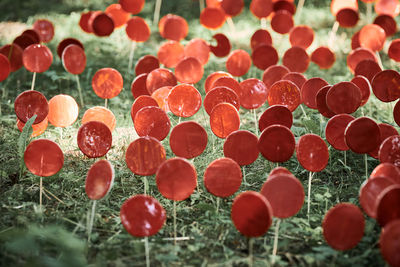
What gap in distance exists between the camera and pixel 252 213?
166 cm

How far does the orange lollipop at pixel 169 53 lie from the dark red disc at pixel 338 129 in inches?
59.5

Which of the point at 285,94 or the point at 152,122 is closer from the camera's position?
the point at 152,122

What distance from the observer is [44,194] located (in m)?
2.20

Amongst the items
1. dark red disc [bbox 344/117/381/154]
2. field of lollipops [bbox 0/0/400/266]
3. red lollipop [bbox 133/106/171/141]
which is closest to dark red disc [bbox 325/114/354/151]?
field of lollipops [bbox 0/0/400/266]

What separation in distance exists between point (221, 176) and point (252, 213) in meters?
0.29

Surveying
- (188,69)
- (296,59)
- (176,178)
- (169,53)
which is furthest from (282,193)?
(169,53)

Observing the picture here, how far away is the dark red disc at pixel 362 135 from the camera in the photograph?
2006 mm

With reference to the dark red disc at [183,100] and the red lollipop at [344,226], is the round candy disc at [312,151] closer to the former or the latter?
the red lollipop at [344,226]

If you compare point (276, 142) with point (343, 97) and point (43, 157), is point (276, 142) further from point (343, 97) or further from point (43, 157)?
point (43, 157)

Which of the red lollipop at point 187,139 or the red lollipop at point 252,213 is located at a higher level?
the red lollipop at point 187,139

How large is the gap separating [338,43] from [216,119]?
2.77 meters

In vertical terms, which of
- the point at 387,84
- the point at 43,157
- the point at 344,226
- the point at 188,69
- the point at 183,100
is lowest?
the point at 344,226

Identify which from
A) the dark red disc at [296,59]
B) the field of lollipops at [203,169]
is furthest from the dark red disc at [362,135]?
the dark red disc at [296,59]

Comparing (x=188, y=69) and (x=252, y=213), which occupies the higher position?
(x=188, y=69)
